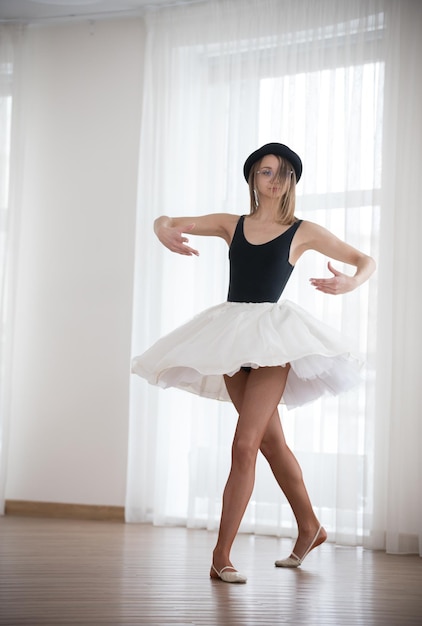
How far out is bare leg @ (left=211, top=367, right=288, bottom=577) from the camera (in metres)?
2.36

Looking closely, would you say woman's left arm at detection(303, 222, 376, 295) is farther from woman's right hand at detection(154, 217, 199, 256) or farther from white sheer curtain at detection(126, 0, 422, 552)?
white sheer curtain at detection(126, 0, 422, 552)

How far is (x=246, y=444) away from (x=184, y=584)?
45 cm

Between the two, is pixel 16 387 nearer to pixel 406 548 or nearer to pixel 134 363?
pixel 134 363

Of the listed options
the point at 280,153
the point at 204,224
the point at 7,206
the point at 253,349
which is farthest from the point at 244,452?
the point at 7,206

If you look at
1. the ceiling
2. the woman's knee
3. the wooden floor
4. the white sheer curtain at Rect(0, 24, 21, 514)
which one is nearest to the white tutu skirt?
the woman's knee

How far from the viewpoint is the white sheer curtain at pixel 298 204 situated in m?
3.43

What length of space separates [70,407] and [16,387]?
36 centimetres

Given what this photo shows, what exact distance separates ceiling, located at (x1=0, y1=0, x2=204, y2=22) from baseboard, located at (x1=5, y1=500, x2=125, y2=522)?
8.75ft

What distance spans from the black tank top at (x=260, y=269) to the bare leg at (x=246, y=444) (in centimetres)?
28

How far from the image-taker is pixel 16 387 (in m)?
4.37

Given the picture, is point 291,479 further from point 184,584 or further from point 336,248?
point 336,248

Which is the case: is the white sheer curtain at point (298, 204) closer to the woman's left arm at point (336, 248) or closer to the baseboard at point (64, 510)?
the baseboard at point (64, 510)

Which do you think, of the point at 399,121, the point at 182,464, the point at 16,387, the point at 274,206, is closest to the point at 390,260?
the point at 399,121

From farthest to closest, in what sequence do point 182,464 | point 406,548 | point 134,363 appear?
point 182,464 → point 406,548 → point 134,363
